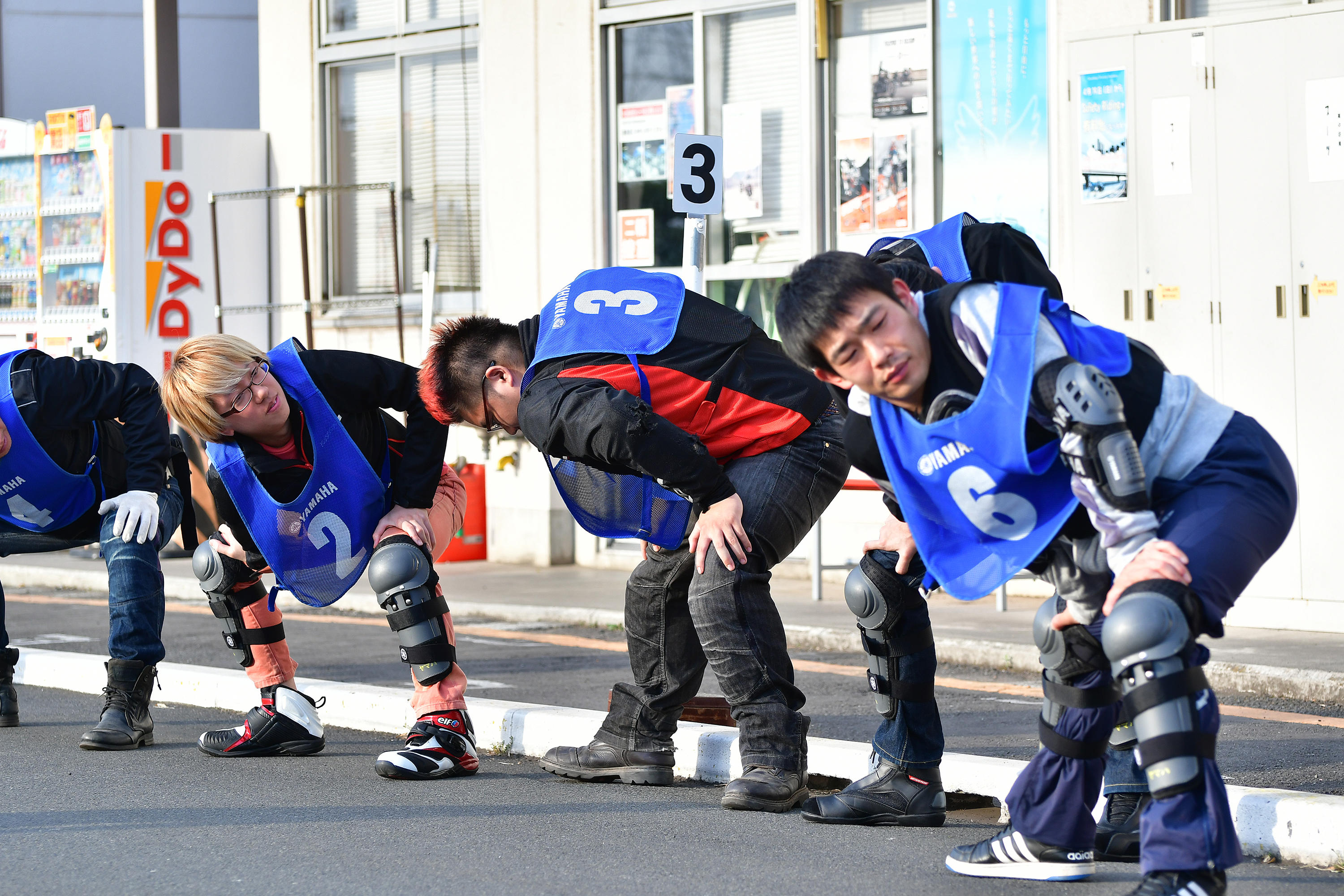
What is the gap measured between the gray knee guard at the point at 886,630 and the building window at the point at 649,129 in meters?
7.12

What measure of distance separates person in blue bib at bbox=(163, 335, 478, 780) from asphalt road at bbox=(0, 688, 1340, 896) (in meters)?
0.37

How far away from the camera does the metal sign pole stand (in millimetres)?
12758

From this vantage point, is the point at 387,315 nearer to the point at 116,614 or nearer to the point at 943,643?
the point at 943,643

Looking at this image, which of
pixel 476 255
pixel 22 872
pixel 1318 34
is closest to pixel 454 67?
pixel 476 255

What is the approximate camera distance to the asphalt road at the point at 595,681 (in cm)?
539

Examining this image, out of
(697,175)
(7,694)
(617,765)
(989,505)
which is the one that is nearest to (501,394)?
(617,765)

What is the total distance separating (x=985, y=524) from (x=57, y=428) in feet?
11.9

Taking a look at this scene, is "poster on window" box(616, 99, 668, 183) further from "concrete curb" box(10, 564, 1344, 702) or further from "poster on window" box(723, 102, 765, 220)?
"concrete curb" box(10, 564, 1344, 702)

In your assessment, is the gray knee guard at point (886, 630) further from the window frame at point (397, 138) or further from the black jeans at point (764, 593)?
the window frame at point (397, 138)

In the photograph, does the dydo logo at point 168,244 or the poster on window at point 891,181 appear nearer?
the poster on window at point 891,181

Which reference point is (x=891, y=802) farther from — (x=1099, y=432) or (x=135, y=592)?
(x=135, y=592)

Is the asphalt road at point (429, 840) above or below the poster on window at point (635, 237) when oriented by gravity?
below

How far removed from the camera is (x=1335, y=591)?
320 inches

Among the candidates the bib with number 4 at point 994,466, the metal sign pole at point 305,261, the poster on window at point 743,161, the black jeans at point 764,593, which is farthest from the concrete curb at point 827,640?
the poster on window at point 743,161
